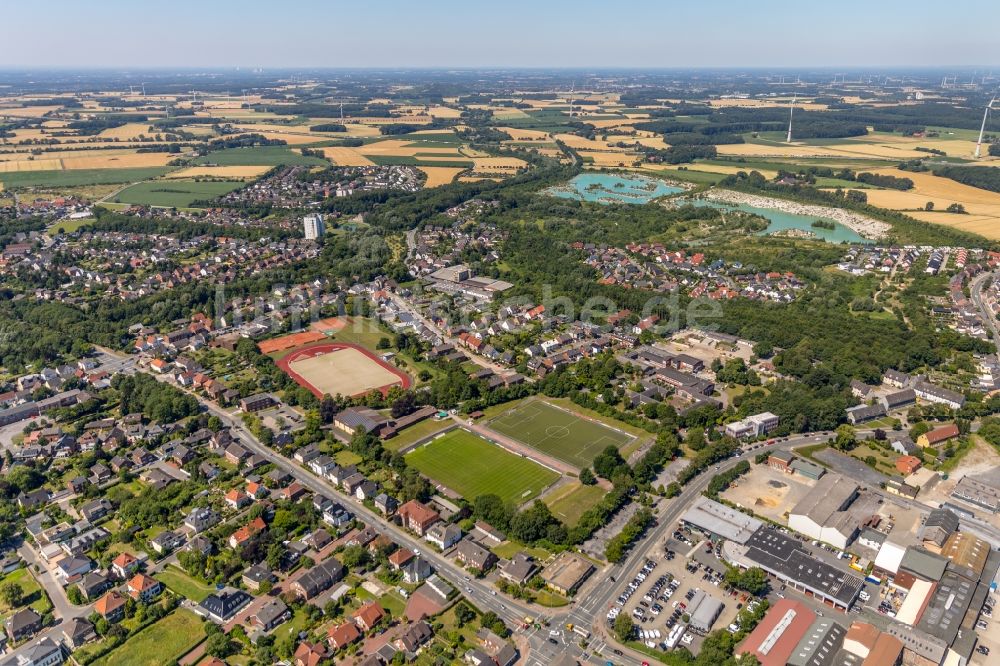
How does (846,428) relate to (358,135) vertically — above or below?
below

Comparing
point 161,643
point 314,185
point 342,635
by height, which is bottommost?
point 161,643

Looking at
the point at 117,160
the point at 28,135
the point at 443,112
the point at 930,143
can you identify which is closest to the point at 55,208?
the point at 117,160

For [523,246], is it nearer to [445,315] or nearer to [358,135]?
[445,315]

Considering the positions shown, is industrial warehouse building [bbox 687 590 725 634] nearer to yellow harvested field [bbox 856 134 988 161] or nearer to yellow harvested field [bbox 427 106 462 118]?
yellow harvested field [bbox 856 134 988 161]

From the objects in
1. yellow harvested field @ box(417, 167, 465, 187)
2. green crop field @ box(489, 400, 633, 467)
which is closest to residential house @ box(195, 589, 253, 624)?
green crop field @ box(489, 400, 633, 467)

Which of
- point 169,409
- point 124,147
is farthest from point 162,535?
point 124,147

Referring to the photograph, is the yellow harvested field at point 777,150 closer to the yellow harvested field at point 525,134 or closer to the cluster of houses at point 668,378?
the yellow harvested field at point 525,134

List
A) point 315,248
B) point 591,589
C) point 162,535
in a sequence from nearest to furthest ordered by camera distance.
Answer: point 591,589
point 162,535
point 315,248

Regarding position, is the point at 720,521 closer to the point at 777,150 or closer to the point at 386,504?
the point at 386,504
